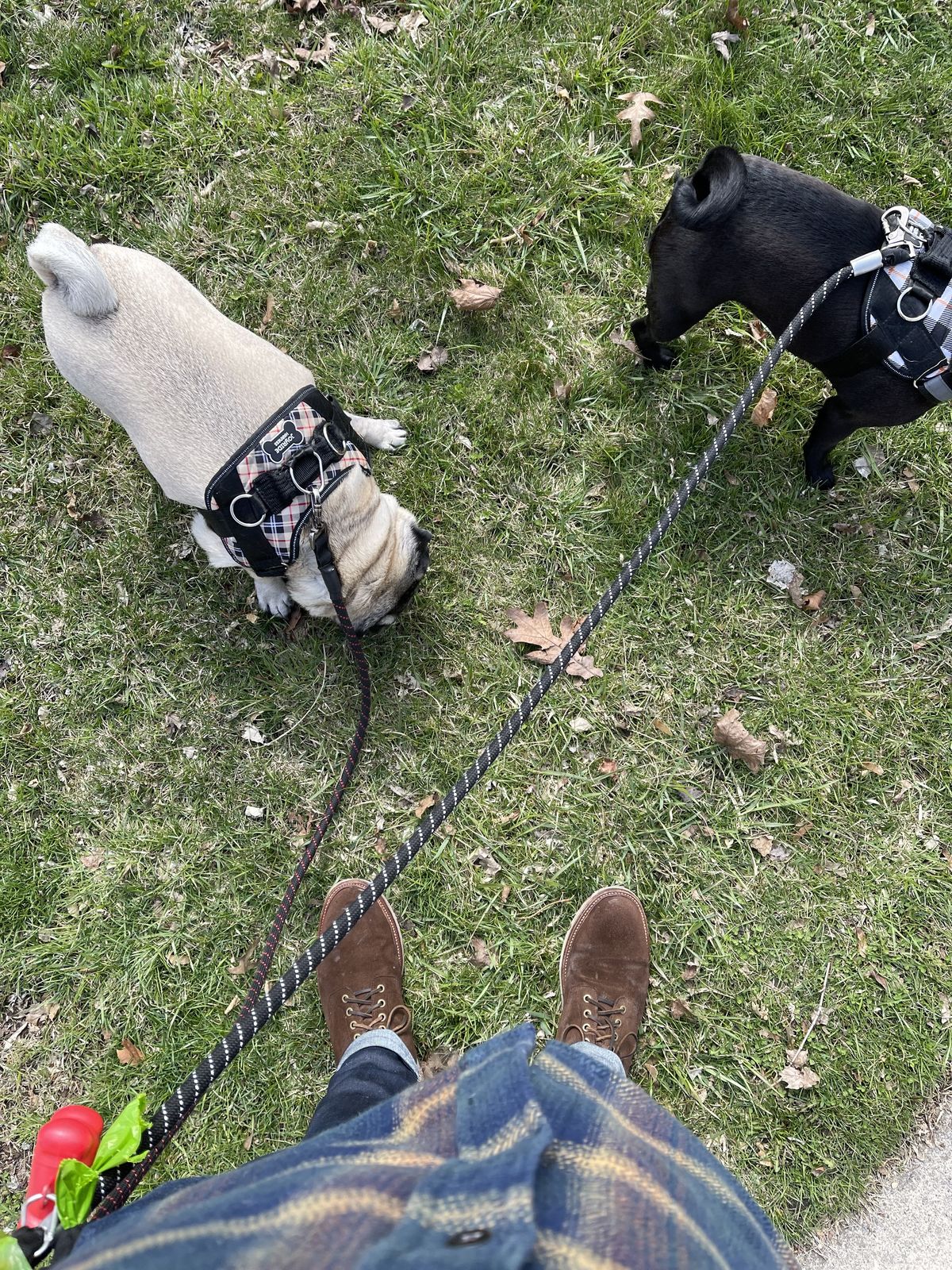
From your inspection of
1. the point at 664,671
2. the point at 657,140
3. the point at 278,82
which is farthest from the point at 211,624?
the point at 657,140

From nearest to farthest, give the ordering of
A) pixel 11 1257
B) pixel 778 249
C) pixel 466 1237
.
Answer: pixel 466 1237
pixel 11 1257
pixel 778 249

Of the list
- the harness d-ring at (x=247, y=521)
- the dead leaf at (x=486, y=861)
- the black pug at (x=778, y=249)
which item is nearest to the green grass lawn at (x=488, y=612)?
the dead leaf at (x=486, y=861)

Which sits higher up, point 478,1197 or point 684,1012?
point 478,1197

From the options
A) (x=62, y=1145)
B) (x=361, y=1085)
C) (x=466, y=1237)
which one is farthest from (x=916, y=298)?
(x=62, y=1145)

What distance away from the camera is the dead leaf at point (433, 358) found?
342cm

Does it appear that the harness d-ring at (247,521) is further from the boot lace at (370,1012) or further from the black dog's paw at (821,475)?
the black dog's paw at (821,475)

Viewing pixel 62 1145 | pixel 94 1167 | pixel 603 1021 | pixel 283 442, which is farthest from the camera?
pixel 603 1021

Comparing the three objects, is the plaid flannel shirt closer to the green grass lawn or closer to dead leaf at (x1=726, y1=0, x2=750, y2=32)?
the green grass lawn

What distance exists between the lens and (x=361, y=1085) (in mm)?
2400

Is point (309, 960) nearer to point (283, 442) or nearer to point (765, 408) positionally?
point (283, 442)

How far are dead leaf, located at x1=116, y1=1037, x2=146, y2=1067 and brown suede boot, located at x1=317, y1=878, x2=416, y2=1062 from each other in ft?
2.55

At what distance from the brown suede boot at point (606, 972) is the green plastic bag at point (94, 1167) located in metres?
1.61

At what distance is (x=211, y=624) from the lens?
131 inches

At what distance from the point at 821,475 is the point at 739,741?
1.23 meters
